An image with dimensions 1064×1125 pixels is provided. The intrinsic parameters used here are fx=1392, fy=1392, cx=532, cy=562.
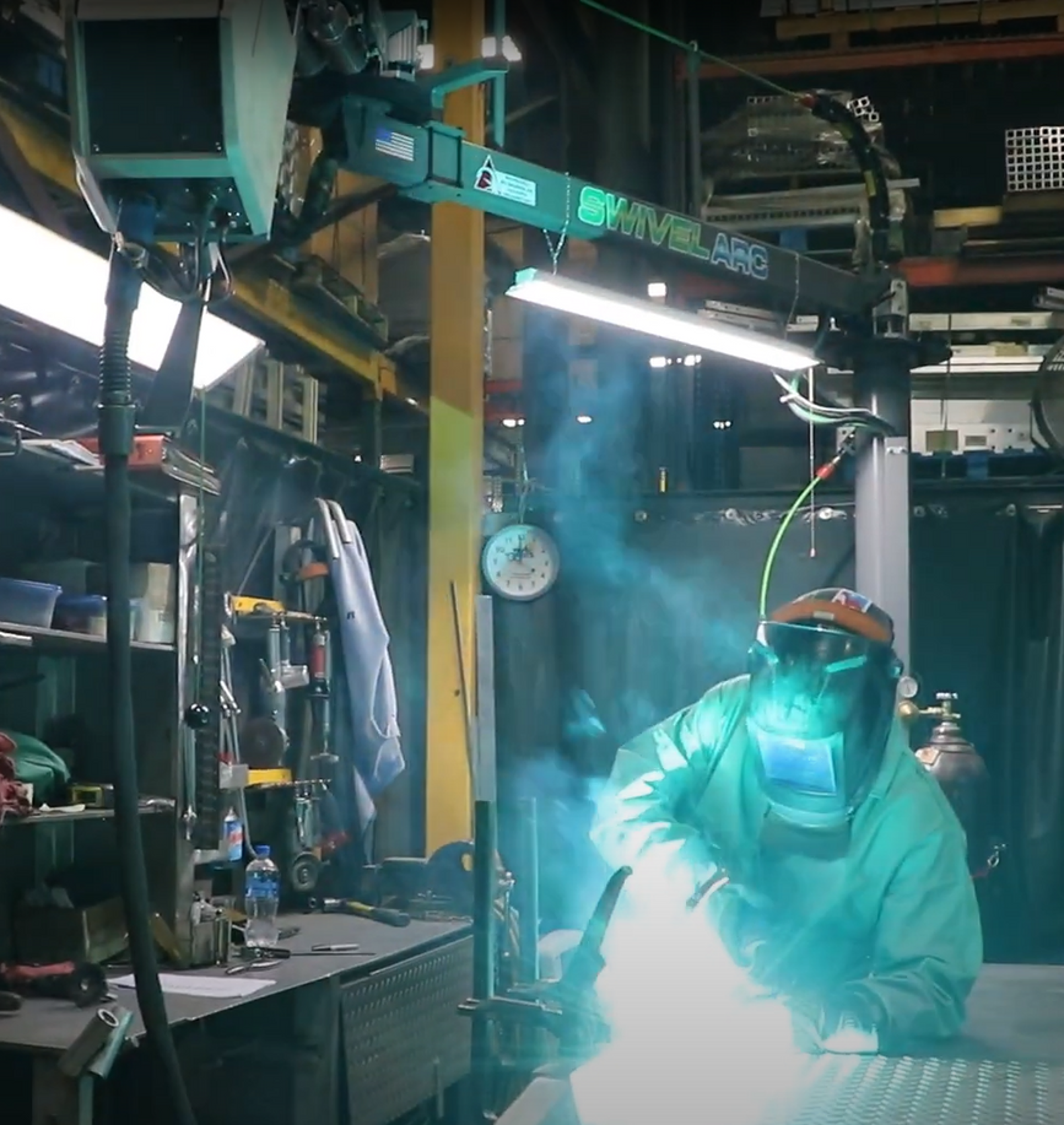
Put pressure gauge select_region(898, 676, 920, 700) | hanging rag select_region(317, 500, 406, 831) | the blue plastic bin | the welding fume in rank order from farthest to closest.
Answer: hanging rag select_region(317, 500, 406, 831), pressure gauge select_region(898, 676, 920, 700), the blue plastic bin, the welding fume

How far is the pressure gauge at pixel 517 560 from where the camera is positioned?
5371mm

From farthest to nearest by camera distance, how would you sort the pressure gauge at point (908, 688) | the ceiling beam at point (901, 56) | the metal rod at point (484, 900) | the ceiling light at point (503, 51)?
the ceiling beam at point (901, 56) < the pressure gauge at point (908, 688) < the ceiling light at point (503, 51) < the metal rod at point (484, 900)

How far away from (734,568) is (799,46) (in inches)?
97.4

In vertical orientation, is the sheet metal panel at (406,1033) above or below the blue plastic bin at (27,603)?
below

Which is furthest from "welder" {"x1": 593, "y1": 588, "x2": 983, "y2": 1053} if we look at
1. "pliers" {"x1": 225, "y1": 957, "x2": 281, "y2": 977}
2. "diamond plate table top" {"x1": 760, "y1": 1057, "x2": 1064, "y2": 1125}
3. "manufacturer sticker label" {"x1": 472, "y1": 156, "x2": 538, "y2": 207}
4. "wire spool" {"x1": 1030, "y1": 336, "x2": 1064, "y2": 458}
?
"wire spool" {"x1": 1030, "y1": 336, "x2": 1064, "y2": 458}

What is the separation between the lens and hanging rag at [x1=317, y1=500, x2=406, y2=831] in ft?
15.7

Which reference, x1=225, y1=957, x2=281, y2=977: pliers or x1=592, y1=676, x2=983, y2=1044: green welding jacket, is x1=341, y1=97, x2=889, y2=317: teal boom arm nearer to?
x1=592, y1=676, x2=983, y2=1044: green welding jacket

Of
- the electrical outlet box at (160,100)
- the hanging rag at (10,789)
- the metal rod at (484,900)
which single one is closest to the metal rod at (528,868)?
the metal rod at (484,900)

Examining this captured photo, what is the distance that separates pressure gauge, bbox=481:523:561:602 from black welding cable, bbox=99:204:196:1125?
4290 mm

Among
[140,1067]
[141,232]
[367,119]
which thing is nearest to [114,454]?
[141,232]

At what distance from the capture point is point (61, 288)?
254cm

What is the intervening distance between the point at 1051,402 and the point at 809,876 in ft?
9.69

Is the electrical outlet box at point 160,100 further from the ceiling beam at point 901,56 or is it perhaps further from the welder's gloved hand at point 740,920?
the ceiling beam at point 901,56

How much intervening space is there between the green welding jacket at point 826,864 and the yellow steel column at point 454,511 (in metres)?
2.25
